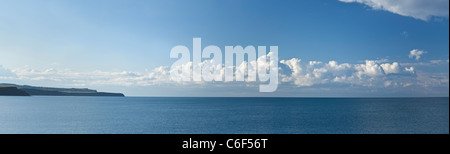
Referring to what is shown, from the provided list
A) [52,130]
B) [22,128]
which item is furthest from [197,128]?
[22,128]

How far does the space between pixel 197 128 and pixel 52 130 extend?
3092 cm
